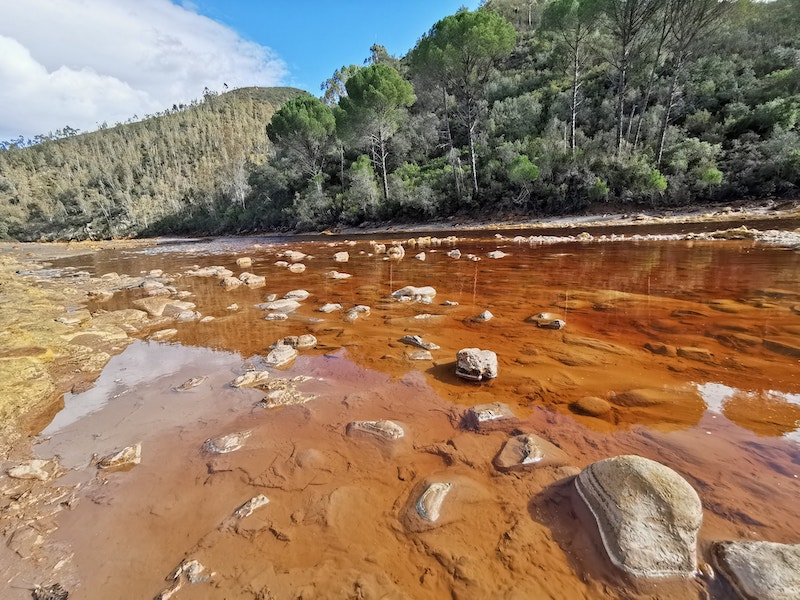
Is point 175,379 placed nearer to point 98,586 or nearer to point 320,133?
point 98,586

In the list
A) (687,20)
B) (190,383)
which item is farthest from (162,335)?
(687,20)

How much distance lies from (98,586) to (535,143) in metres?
26.7

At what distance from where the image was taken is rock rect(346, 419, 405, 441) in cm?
246

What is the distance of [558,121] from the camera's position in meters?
25.9

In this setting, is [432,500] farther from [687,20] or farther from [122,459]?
[687,20]

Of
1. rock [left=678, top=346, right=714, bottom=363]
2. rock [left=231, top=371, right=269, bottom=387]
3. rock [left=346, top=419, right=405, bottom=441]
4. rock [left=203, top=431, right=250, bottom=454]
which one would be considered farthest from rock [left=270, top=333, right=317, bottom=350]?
rock [left=678, top=346, right=714, bottom=363]

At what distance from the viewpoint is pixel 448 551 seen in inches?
63.5

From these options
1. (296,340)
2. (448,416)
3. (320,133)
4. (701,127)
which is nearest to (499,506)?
(448,416)

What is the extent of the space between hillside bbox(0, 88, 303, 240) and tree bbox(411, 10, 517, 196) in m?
31.2

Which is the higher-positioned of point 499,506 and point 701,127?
point 701,127

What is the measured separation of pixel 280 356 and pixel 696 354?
13.7ft

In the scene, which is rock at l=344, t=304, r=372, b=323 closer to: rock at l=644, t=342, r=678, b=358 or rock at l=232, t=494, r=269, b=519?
rock at l=232, t=494, r=269, b=519

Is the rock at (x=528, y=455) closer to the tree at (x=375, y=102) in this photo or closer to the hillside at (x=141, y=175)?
the tree at (x=375, y=102)

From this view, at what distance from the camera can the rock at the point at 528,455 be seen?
2.10 meters
